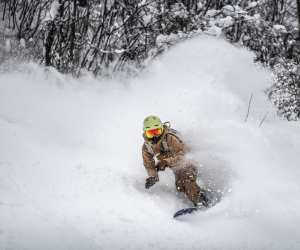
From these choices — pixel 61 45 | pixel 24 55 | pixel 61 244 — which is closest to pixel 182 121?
pixel 61 45

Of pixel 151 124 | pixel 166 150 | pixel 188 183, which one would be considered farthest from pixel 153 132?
pixel 188 183

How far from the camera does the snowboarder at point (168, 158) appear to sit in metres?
5.89

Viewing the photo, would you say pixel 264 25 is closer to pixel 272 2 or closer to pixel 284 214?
pixel 272 2

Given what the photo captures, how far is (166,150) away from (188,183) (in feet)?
1.95

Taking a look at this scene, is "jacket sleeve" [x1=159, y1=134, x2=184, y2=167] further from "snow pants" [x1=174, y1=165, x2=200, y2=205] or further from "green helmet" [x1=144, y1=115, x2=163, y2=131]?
"green helmet" [x1=144, y1=115, x2=163, y2=131]

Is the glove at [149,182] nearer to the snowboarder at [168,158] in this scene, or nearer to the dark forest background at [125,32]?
the snowboarder at [168,158]

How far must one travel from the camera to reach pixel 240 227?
17.1ft

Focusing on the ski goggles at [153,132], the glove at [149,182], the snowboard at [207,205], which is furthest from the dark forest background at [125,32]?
the snowboard at [207,205]

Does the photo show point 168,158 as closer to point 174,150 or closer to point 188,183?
point 174,150

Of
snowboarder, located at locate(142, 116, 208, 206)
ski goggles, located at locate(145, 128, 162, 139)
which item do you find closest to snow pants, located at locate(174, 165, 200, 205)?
snowboarder, located at locate(142, 116, 208, 206)

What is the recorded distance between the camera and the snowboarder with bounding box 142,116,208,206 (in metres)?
5.89

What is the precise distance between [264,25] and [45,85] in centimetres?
473

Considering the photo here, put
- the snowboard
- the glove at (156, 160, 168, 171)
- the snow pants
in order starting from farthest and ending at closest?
1. the glove at (156, 160, 168, 171)
2. the snow pants
3. the snowboard

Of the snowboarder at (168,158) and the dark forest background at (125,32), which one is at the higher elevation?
the dark forest background at (125,32)
